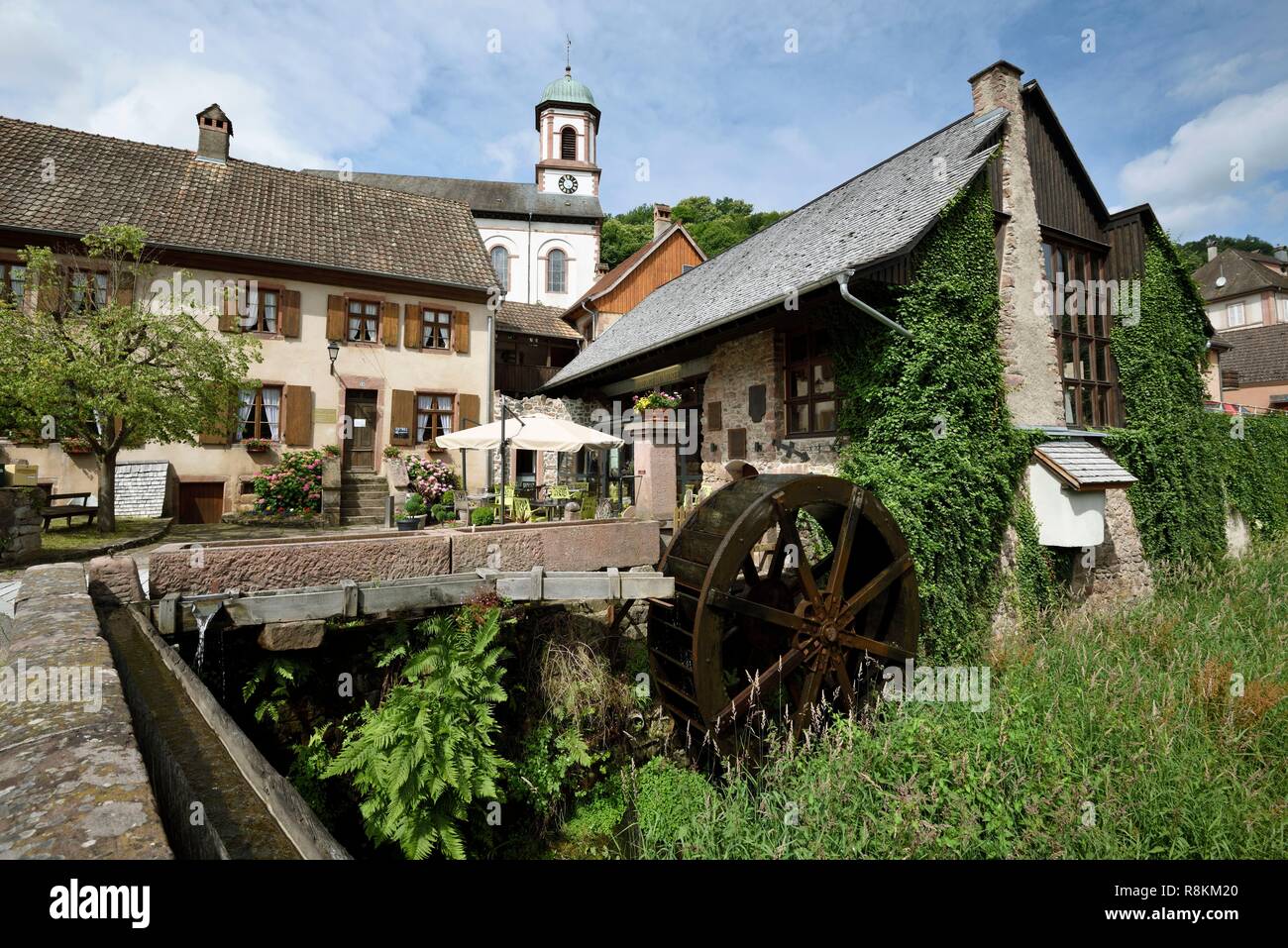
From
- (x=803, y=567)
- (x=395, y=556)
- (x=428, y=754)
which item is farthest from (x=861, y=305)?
(x=428, y=754)

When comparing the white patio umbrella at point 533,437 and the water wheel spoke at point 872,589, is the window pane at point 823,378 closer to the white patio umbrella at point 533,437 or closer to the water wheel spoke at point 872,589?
the water wheel spoke at point 872,589

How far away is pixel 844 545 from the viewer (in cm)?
545

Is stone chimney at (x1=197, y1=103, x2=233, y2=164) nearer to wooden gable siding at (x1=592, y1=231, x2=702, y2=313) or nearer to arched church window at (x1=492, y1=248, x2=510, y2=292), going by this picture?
wooden gable siding at (x1=592, y1=231, x2=702, y2=313)

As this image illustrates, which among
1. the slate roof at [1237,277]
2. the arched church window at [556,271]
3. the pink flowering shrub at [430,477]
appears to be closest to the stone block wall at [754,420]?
the pink flowering shrub at [430,477]

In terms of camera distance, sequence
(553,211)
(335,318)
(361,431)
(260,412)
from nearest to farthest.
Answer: (260,412)
(335,318)
(361,431)
(553,211)

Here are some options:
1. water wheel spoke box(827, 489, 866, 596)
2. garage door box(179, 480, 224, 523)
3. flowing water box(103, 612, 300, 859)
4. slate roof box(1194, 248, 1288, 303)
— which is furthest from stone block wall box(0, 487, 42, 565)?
slate roof box(1194, 248, 1288, 303)

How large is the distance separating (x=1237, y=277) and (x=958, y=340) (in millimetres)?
40914

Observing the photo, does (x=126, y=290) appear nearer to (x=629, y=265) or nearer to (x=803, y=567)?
(x=803, y=567)

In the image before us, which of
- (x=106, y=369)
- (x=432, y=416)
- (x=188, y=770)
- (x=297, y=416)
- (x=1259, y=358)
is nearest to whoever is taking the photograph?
(x=188, y=770)

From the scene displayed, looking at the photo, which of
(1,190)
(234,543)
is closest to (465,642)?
(234,543)

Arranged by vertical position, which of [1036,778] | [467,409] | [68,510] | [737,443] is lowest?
[1036,778]

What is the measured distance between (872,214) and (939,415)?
325 centimetres

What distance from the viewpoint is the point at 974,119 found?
8492 mm
